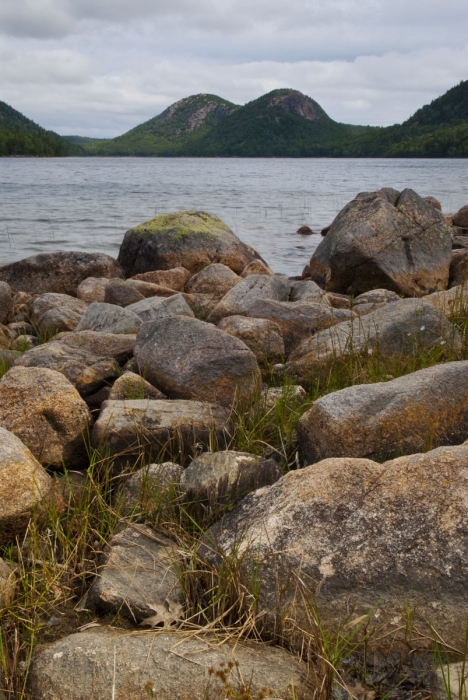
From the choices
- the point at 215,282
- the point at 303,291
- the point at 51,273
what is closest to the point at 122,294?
the point at 215,282

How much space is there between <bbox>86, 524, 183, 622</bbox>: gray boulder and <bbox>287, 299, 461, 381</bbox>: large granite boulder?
2132 millimetres

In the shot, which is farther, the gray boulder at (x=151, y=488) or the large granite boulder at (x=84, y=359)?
the large granite boulder at (x=84, y=359)

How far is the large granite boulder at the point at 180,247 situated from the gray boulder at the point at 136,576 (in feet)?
26.1

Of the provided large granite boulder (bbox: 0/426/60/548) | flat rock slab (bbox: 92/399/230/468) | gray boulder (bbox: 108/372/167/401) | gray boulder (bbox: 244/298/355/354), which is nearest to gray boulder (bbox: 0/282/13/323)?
gray boulder (bbox: 244/298/355/354)

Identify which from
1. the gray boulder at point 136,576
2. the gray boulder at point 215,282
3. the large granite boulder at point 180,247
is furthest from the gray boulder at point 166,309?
the large granite boulder at point 180,247

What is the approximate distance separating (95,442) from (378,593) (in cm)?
184

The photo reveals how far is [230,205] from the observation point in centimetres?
2511

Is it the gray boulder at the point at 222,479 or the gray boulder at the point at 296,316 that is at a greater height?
the gray boulder at the point at 296,316

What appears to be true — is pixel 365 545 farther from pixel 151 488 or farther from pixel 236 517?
pixel 151 488

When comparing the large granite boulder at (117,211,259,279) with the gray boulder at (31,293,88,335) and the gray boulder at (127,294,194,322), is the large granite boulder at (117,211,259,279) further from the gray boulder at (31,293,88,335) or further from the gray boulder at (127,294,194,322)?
the gray boulder at (127,294,194,322)

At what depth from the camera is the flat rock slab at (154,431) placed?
3516 mm

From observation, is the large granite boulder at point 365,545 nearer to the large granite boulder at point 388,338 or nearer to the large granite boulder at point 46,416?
the large granite boulder at point 46,416

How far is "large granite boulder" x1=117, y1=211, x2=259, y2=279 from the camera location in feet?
34.6

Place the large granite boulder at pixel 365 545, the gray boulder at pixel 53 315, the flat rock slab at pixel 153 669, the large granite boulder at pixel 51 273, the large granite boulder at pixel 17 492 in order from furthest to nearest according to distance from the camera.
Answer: the large granite boulder at pixel 51 273
the gray boulder at pixel 53 315
the large granite boulder at pixel 17 492
the large granite boulder at pixel 365 545
the flat rock slab at pixel 153 669
